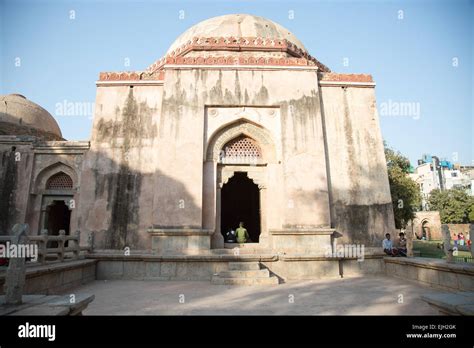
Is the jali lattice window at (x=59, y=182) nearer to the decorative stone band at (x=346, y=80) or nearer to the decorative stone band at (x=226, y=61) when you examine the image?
the decorative stone band at (x=226, y=61)

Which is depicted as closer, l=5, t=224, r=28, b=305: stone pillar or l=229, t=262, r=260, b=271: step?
l=5, t=224, r=28, b=305: stone pillar

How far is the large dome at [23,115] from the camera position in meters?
15.5

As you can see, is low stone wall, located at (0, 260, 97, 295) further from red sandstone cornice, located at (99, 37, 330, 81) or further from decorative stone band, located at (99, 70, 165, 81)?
red sandstone cornice, located at (99, 37, 330, 81)

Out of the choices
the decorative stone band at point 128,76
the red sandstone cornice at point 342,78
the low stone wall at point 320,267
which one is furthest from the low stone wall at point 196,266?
the red sandstone cornice at point 342,78

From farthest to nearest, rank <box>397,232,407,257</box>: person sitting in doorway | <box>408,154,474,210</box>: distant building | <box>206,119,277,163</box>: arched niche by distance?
<box>408,154,474,210</box>: distant building < <box>206,119,277,163</box>: arched niche < <box>397,232,407,257</box>: person sitting in doorway

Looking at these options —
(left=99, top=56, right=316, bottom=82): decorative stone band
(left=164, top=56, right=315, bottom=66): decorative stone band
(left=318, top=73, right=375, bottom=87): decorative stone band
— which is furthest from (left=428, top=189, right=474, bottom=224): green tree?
(left=164, top=56, right=315, bottom=66): decorative stone band

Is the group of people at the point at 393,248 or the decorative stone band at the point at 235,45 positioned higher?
the decorative stone band at the point at 235,45

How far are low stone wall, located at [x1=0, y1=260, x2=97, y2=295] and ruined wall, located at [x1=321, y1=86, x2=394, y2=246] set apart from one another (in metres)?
7.41

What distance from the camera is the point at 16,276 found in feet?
11.1

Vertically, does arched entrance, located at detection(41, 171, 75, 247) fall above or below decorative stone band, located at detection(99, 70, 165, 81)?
below

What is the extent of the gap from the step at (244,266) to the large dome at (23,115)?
1321 centimetres

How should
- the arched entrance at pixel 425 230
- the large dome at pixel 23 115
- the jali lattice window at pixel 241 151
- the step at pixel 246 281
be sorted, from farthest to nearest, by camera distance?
1. the arched entrance at pixel 425 230
2. the large dome at pixel 23 115
3. the jali lattice window at pixel 241 151
4. the step at pixel 246 281

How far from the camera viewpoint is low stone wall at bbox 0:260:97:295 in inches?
236
